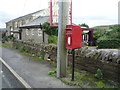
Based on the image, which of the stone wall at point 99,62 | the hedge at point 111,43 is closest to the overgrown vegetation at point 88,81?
the stone wall at point 99,62

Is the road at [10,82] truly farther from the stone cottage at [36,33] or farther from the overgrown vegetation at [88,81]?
the stone cottage at [36,33]

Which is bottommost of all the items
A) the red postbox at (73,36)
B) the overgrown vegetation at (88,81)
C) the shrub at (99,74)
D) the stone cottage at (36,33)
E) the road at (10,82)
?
the road at (10,82)

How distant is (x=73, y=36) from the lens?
4.72 meters

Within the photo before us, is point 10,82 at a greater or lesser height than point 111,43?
lesser

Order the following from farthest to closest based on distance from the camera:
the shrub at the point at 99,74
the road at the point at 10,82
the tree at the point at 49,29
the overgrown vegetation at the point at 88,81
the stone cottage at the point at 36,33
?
1. the stone cottage at the point at 36,33
2. the tree at the point at 49,29
3. the shrub at the point at 99,74
4. the road at the point at 10,82
5. the overgrown vegetation at the point at 88,81

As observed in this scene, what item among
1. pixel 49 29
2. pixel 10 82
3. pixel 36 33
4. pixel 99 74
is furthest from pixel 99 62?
pixel 36 33

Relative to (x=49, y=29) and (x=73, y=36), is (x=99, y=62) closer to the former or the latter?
(x=73, y=36)

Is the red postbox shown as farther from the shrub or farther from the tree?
the tree

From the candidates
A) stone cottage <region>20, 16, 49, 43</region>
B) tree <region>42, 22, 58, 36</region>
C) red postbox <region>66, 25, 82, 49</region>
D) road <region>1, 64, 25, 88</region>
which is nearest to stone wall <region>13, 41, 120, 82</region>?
red postbox <region>66, 25, 82, 49</region>

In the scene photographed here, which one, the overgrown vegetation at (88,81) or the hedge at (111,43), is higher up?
the hedge at (111,43)

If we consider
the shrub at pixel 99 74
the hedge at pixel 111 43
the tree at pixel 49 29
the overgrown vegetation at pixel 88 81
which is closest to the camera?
the overgrown vegetation at pixel 88 81

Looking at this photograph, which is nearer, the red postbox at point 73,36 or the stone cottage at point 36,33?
the red postbox at point 73,36

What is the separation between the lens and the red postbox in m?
4.70

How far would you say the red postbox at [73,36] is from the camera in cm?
470
